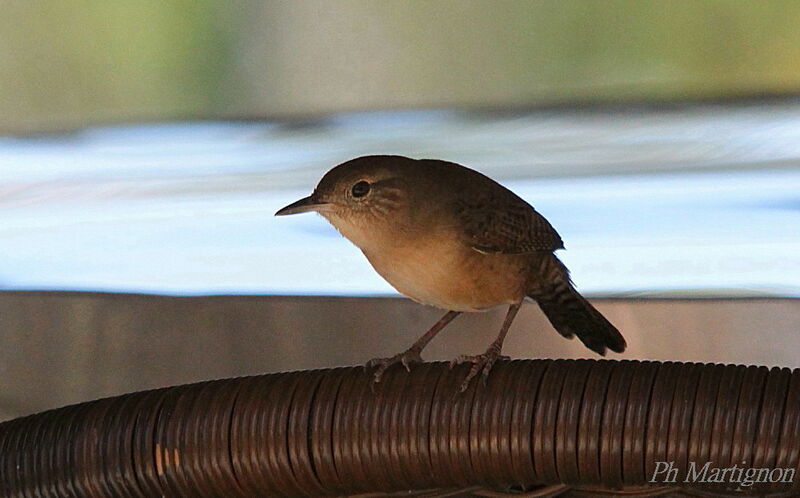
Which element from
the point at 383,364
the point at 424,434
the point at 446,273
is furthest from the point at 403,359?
the point at 424,434

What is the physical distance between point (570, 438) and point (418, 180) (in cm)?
90

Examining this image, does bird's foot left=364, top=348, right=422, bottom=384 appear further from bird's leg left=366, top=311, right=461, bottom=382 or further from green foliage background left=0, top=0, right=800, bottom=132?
green foliage background left=0, top=0, right=800, bottom=132

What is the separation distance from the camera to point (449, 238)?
204cm

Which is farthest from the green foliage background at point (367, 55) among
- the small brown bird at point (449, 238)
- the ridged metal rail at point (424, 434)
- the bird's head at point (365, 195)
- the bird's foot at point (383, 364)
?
the ridged metal rail at point (424, 434)

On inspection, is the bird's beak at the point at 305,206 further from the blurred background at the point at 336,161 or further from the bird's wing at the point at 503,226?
the blurred background at the point at 336,161

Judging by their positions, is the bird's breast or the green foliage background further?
the green foliage background

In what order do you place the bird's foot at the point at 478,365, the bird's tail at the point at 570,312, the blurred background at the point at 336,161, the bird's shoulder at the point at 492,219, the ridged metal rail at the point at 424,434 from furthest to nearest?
the blurred background at the point at 336,161
the bird's tail at the point at 570,312
the bird's shoulder at the point at 492,219
the bird's foot at the point at 478,365
the ridged metal rail at the point at 424,434

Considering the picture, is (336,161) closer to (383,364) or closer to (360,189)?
(360,189)

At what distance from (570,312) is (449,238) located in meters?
0.33

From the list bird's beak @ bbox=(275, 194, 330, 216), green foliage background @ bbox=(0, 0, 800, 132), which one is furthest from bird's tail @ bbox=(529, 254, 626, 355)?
green foliage background @ bbox=(0, 0, 800, 132)

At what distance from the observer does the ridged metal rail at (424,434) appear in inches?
50.1

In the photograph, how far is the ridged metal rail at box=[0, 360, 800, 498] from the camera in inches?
50.1

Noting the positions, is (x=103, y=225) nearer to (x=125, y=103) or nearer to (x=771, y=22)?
(x=125, y=103)

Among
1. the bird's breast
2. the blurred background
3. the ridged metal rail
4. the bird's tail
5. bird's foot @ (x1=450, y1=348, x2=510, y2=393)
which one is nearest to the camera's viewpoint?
the ridged metal rail
